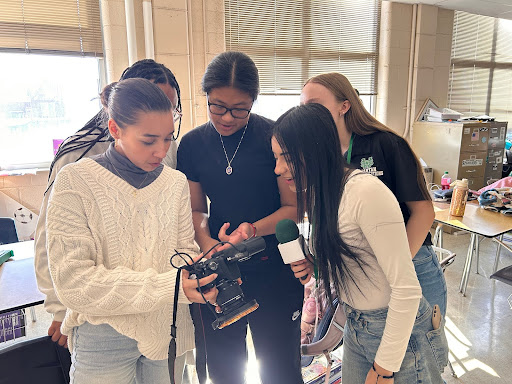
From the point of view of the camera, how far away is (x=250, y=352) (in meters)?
2.44

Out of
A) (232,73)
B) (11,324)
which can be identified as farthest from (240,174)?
(11,324)

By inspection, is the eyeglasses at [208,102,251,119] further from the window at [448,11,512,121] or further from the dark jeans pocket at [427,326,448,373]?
the window at [448,11,512,121]

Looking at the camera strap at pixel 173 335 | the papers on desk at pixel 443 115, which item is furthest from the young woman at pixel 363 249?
the papers on desk at pixel 443 115

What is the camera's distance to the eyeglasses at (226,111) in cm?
123

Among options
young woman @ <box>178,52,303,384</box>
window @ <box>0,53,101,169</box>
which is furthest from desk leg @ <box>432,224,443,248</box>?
window @ <box>0,53,101,169</box>

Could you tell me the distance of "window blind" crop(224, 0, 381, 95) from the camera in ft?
12.8

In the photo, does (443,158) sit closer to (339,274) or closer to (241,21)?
(241,21)

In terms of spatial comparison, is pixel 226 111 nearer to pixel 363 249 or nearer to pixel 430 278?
pixel 363 249

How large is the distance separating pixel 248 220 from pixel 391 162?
1.81 ft

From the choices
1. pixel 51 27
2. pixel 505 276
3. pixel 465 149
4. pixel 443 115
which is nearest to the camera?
pixel 505 276

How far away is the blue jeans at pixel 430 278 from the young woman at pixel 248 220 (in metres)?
0.43

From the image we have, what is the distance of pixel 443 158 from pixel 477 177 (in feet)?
1.65

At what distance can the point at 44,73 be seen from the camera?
3.32 m

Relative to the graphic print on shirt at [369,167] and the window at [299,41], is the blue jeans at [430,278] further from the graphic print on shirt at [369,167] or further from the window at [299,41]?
the window at [299,41]
